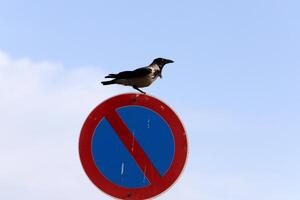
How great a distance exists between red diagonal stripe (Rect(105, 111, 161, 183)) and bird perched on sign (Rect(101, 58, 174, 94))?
0.68 metres

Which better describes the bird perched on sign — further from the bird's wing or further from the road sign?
the road sign

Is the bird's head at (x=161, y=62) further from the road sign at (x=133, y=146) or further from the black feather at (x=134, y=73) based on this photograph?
the road sign at (x=133, y=146)

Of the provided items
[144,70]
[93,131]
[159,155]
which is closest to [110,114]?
[93,131]

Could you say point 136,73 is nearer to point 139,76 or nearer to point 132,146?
point 139,76

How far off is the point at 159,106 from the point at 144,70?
0.88 metres

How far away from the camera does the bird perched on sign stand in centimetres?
444

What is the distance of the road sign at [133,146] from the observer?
3.52 metres

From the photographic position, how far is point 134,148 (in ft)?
11.8

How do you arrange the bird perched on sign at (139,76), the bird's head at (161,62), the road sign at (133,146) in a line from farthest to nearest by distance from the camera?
the bird's head at (161,62), the bird perched on sign at (139,76), the road sign at (133,146)

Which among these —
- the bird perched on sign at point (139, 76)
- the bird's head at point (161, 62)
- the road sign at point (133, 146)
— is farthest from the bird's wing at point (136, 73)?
the road sign at point (133, 146)

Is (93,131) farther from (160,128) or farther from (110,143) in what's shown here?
(160,128)

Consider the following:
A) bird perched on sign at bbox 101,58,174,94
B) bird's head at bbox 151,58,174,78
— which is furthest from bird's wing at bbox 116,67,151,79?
bird's head at bbox 151,58,174,78

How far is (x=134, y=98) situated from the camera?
12.3 ft

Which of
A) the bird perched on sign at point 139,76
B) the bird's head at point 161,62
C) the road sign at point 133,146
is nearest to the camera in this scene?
the road sign at point 133,146
